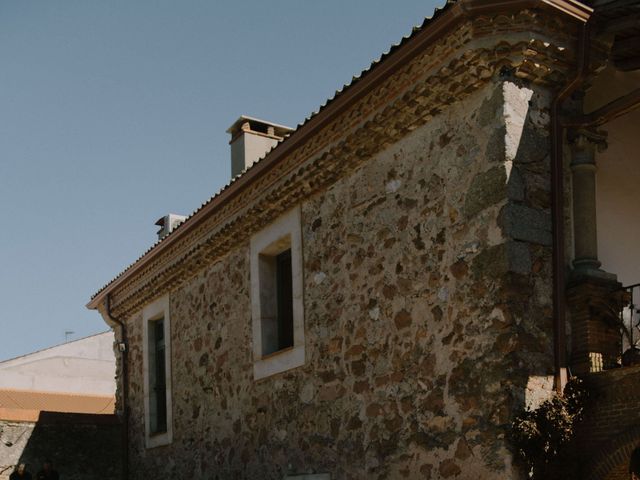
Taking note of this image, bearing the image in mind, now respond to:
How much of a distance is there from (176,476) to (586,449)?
7.22 meters

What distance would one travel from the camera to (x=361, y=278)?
28.8 feet

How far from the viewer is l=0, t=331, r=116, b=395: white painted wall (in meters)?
25.5

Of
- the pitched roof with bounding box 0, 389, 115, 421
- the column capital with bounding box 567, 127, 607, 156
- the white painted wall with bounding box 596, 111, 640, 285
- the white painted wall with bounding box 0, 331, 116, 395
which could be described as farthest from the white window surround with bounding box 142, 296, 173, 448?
the white painted wall with bounding box 0, 331, 116, 395

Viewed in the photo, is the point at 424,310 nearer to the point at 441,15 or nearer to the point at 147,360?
the point at 441,15

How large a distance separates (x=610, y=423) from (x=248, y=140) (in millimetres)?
9182

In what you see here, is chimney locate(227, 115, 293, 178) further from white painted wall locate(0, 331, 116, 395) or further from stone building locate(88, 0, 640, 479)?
white painted wall locate(0, 331, 116, 395)

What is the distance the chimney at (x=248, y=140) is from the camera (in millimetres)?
14680

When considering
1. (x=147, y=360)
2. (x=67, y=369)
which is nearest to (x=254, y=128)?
(x=147, y=360)

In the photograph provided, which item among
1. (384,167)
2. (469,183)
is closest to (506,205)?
(469,183)

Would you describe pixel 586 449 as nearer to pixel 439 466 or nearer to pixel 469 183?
pixel 439 466

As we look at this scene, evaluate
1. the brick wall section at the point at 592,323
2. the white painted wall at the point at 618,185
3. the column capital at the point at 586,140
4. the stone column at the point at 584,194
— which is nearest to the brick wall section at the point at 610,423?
the brick wall section at the point at 592,323

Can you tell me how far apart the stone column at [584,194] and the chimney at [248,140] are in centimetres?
761

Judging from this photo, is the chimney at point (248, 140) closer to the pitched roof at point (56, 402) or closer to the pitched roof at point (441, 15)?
the pitched roof at point (441, 15)

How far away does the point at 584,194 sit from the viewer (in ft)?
24.7
